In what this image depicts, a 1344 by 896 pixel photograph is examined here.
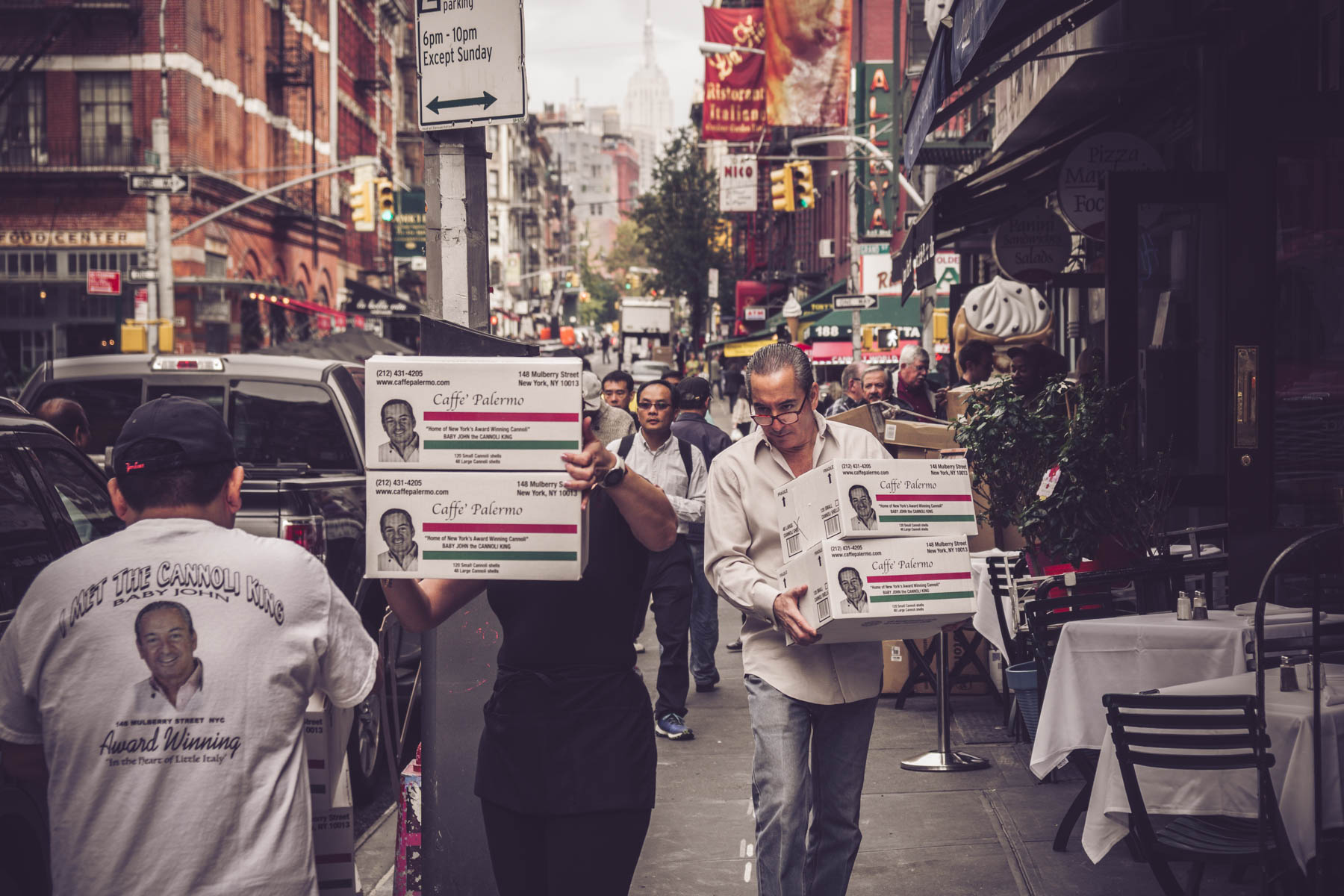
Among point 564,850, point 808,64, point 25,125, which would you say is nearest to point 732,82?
point 808,64

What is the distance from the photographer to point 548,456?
3529mm

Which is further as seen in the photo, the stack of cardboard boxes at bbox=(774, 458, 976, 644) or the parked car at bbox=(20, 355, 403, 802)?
the parked car at bbox=(20, 355, 403, 802)

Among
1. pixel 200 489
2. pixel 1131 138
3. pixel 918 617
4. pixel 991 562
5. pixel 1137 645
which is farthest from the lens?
pixel 1131 138

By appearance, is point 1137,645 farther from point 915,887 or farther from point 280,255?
point 280,255

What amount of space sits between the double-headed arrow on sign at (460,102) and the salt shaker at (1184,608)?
336 centimetres

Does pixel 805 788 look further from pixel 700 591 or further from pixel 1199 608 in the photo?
pixel 700 591

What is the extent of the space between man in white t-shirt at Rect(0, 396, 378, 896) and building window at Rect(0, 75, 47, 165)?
124ft

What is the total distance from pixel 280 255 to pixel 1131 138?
39487 millimetres

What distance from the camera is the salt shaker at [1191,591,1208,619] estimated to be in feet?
18.5

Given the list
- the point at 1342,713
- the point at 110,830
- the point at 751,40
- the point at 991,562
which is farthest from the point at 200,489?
the point at 751,40

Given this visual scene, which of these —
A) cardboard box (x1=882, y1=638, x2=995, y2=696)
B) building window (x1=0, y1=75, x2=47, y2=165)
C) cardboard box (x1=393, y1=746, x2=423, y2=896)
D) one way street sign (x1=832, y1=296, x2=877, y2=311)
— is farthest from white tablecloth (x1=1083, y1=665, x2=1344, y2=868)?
building window (x1=0, y1=75, x2=47, y2=165)

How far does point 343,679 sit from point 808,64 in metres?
27.1

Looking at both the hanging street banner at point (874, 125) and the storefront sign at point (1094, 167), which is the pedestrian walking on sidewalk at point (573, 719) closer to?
the storefront sign at point (1094, 167)

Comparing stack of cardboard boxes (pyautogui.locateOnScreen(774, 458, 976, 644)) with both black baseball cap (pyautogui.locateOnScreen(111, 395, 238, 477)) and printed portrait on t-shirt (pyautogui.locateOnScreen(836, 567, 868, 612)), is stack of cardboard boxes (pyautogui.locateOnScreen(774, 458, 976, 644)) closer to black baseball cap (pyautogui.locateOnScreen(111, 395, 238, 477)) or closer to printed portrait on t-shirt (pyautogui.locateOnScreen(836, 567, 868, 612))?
printed portrait on t-shirt (pyautogui.locateOnScreen(836, 567, 868, 612))
